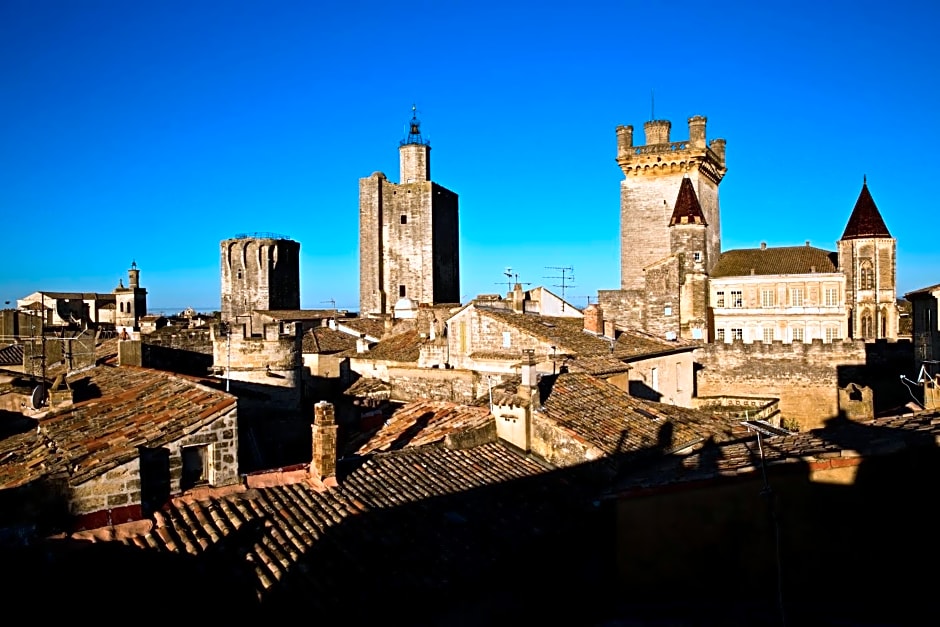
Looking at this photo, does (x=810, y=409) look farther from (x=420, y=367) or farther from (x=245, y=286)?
(x=245, y=286)

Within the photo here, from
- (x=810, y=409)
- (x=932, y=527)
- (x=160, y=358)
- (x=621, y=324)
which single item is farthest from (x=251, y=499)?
(x=810, y=409)

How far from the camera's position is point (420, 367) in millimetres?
24469

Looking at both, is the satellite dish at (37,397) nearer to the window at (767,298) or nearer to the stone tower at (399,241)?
the window at (767,298)

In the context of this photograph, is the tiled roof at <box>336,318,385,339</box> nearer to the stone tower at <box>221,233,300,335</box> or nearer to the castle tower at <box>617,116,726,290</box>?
the castle tower at <box>617,116,726,290</box>

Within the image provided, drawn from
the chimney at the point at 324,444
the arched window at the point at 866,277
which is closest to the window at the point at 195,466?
the chimney at the point at 324,444

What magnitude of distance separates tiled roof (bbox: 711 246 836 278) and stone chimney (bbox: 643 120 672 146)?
8.66 meters

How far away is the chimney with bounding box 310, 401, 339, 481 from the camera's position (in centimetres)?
1121

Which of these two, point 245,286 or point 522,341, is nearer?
point 522,341

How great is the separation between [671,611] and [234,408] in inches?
263

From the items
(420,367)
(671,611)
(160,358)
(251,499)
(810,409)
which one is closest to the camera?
(671,611)

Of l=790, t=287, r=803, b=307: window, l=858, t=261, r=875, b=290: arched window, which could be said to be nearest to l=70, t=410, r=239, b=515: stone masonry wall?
l=790, t=287, r=803, b=307: window

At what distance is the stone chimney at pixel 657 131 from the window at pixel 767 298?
10790 mm

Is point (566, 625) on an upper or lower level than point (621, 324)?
lower

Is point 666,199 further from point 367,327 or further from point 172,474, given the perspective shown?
point 172,474
